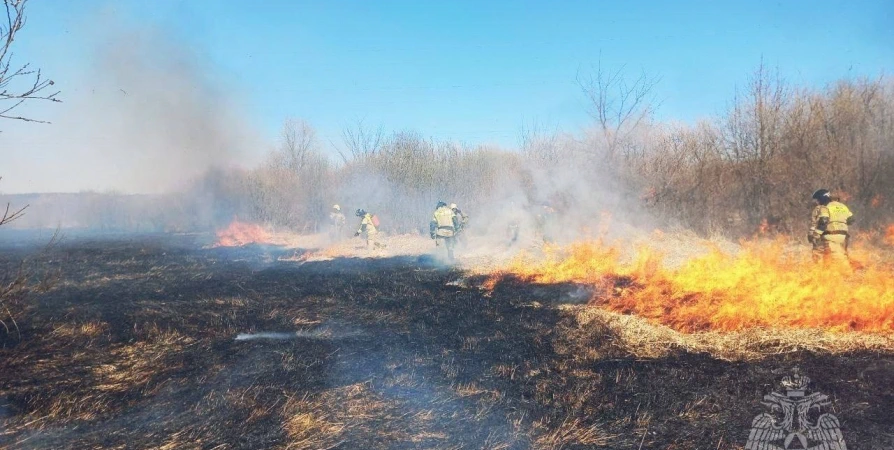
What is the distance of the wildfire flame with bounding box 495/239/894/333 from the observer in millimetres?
5996

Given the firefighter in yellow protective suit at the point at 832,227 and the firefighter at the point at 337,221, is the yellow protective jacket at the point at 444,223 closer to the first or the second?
the firefighter at the point at 337,221

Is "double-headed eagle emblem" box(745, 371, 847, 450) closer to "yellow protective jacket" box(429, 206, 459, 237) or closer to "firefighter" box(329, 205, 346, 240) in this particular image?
"yellow protective jacket" box(429, 206, 459, 237)

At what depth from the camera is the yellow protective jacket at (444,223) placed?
1363 cm

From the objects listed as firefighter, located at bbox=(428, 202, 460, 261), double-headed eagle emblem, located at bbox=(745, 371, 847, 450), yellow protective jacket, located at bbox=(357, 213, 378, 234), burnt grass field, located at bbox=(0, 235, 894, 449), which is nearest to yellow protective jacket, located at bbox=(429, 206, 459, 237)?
firefighter, located at bbox=(428, 202, 460, 261)

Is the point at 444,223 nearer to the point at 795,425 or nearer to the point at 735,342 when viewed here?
the point at 735,342

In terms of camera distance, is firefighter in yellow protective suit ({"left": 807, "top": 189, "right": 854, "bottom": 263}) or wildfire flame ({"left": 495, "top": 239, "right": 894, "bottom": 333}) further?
firefighter in yellow protective suit ({"left": 807, "top": 189, "right": 854, "bottom": 263})

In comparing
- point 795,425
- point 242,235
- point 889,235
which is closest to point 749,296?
point 795,425

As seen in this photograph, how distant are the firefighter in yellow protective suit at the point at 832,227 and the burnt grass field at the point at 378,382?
424cm

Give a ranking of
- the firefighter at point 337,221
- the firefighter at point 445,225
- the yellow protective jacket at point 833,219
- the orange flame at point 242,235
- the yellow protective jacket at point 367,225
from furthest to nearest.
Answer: the orange flame at point 242,235, the firefighter at point 337,221, the yellow protective jacket at point 367,225, the firefighter at point 445,225, the yellow protective jacket at point 833,219

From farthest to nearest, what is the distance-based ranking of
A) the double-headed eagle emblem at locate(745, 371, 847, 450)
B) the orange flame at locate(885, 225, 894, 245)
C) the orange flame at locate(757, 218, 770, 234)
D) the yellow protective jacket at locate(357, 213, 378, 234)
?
1. the yellow protective jacket at locate(357, 213, 378, 234)
2. the orange flame at locate(757, 218, 770, 234)
3. the orange flame at locate(885, 225, 894, 245)
4. the double-headed eagle emblem at locate(745, 371, 847, 450)

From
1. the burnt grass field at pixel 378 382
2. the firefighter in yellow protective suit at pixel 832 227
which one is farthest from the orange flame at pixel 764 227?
the burnt grass field at pixel 378 382

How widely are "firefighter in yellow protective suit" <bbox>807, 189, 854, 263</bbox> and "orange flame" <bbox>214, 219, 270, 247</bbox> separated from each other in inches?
842

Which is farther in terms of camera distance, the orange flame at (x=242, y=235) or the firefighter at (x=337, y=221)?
the orange flame at (x=242, y=235)

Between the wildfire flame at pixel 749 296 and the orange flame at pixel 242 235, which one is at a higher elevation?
the orange flame at pixel 242 235
